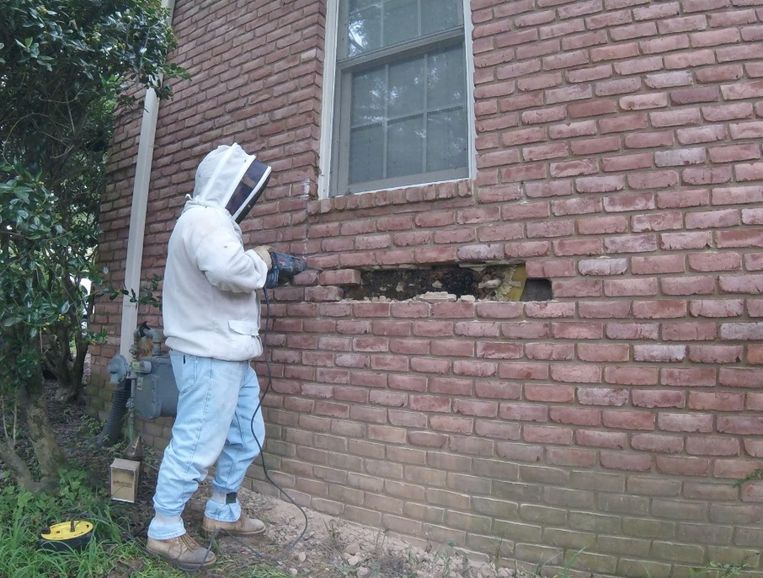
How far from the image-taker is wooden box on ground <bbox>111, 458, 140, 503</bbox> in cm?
285

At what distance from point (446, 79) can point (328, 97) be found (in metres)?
0.78

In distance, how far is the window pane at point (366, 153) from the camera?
3.29 metres

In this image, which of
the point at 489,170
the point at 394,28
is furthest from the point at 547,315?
the point at 394,28

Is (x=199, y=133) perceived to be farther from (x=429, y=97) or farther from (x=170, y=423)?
(x=170, y=423)

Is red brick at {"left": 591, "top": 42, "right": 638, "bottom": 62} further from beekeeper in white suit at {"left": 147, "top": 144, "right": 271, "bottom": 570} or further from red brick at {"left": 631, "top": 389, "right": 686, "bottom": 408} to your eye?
beekeeper in white suit at {"left": 147, "top": 144, "right": 271, "bottom": 570}

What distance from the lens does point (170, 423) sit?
148 inches

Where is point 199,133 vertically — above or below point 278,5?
below

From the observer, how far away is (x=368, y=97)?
3.40 m

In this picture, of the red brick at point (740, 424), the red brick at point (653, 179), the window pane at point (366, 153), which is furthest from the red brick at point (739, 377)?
the window pane at point (366, 153)

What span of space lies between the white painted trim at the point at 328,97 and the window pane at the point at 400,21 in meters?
0.35

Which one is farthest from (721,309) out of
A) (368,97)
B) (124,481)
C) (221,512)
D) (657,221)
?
(124,481)

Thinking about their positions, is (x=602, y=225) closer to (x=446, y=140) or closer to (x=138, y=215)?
(x=446, y=140)

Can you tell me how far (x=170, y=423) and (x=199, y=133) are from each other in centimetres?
215

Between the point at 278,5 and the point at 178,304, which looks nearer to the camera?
the point at 178,304
